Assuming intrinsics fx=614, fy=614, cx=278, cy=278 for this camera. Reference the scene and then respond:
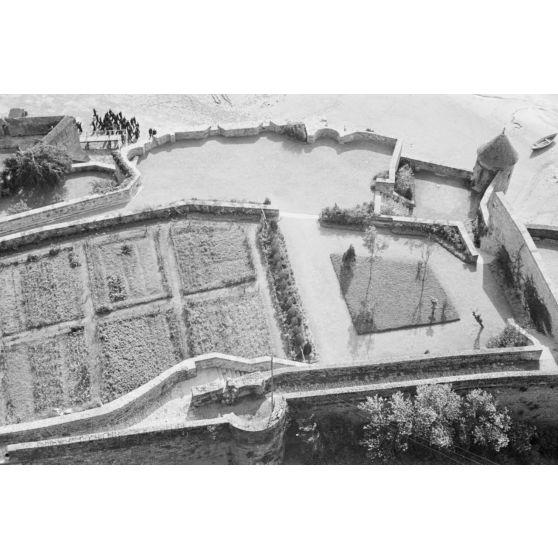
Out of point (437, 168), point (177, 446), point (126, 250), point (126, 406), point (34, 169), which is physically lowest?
point (177, 446)

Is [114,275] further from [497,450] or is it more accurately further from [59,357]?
[497,450]

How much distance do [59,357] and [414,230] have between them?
746 inches

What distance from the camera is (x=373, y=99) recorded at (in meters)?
44.4

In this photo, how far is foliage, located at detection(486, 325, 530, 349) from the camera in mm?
26562

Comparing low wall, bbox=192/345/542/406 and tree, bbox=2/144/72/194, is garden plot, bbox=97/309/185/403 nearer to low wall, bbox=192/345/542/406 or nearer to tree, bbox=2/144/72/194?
low wall, bbox=192/345/542/406

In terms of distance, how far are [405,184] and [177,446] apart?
69.9 feet

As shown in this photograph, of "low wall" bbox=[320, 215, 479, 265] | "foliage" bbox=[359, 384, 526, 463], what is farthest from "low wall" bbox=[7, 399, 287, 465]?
"low wall" bbox=[320, 215, 479, 265]

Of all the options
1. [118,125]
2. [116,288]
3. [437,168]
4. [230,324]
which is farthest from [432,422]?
[118,125]

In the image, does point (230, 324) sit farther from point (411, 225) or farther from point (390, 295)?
point (411, 225)

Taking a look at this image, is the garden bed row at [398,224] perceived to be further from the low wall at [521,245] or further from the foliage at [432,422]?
the foliage at [432,422]

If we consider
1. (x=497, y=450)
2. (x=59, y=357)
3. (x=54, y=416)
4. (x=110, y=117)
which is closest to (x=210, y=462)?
(x=54, y=416)

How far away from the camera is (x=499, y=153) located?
34.5 m

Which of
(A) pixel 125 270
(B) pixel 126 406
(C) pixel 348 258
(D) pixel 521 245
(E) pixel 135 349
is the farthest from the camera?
(C) pixel 348 258

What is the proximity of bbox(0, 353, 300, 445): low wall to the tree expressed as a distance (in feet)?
53.1
